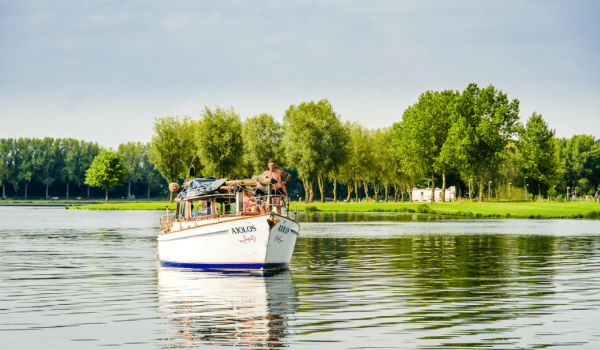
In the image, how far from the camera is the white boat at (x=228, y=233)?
28.1m

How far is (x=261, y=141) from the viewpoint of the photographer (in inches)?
5453

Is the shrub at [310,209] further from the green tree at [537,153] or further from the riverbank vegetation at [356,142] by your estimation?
the green tree at [537,153]

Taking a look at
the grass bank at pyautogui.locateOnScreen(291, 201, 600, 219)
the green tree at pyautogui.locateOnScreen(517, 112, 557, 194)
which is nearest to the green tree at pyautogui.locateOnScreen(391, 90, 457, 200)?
the grass bank at pyautogui.locateOnScreen(291, 201, 600, 219)

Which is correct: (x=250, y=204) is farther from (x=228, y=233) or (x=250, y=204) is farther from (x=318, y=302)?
(x=318, y=302)

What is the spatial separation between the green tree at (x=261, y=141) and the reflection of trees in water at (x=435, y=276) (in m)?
87.5

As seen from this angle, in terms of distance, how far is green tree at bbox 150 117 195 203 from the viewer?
140m

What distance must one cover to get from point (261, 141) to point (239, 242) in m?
111

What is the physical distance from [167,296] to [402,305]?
869 centimetres

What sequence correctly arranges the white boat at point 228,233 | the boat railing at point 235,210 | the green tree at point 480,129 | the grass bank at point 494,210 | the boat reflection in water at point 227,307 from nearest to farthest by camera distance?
the boat reflection in water at point 227,307, the white boat at point 228,233, the boat railing at point 235,210, the grass bank at point 494,210, the green tree at point 480,129

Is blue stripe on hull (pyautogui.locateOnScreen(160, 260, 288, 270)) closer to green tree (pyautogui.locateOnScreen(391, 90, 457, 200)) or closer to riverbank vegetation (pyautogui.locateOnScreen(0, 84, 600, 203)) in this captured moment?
riverbank vegetation (pyautogui.locateOnScreen(0, 84, 600, 203))

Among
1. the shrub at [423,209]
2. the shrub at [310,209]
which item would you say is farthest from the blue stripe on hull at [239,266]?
the shrub at [310,209]

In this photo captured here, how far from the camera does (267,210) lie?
94.9 feet

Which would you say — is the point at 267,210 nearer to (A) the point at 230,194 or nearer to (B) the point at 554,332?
(A) the point at 230,194

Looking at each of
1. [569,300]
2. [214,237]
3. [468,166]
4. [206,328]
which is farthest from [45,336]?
[468,166]
